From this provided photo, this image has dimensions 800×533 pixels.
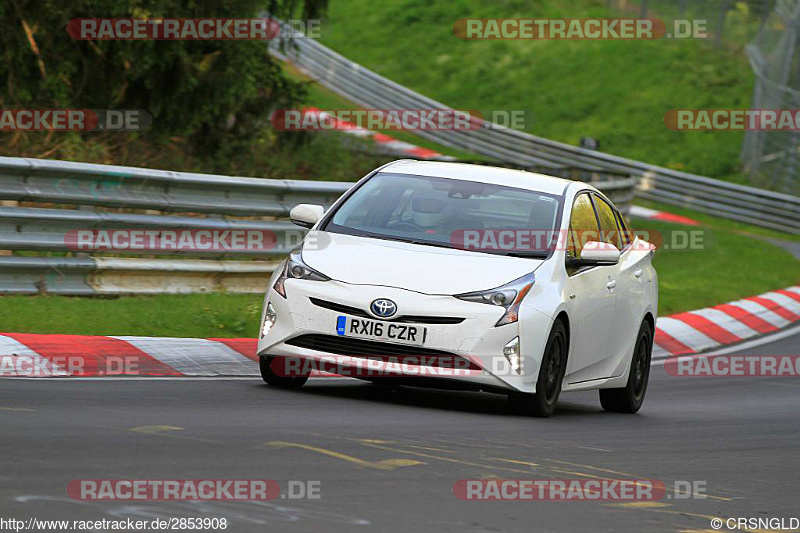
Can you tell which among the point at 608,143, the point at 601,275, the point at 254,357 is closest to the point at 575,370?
the point at 601,275

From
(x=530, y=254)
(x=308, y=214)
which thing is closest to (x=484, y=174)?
(x=530, y=254)

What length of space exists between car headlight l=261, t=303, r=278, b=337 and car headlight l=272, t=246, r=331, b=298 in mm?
122

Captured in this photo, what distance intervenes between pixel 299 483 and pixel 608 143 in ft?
117

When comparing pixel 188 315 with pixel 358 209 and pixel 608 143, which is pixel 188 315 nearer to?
pixel 358 209

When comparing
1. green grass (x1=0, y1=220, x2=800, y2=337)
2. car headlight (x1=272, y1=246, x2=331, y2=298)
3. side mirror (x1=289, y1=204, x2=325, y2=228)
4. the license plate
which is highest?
side mirror (x1=289, y1=204, x2=325, y2=228)

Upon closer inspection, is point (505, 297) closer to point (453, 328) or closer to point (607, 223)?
point (453, 328)

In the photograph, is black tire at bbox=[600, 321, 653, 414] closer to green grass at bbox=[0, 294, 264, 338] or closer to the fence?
green grass at bbox=[0, 294, 264, 338]

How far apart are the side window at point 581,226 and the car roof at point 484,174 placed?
16cm

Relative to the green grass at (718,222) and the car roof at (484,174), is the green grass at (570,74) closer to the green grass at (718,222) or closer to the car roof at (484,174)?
the green grass at (718,222)

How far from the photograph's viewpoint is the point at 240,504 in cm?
568

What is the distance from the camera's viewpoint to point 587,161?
3616cm

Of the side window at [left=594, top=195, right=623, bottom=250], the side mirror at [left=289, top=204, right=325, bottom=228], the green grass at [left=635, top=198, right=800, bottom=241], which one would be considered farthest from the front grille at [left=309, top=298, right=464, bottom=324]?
the green grass at [left=635, top=198, right=800, bottom=241]

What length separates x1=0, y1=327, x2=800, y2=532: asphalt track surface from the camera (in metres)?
5.70

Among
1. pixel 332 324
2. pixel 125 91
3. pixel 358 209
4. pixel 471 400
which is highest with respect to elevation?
pixel 125 91
